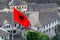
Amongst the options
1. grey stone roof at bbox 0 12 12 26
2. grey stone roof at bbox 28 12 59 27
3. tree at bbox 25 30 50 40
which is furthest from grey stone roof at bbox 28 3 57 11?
tree at bbox 25 30 50 40

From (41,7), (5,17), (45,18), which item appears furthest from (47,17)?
(41,7)

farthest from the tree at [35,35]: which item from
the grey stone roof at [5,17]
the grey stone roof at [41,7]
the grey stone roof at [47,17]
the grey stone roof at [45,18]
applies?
the grey stone roof at [41,7]

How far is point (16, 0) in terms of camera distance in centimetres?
6272

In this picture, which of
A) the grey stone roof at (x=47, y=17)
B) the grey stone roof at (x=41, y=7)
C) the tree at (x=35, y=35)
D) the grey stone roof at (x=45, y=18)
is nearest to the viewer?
the tree at (x=35, y=35)

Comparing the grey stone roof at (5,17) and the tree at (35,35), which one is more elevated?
the grey stone roof at (5,17)

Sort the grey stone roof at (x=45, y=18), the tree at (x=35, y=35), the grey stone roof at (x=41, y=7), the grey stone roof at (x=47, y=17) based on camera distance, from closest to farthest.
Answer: the tree at (x=35, y=35) → the grey stone roof at (x=45, y=18) → the grey stone roof at (x=47, y=17) → the grey stone roof at (x=41, y=7)

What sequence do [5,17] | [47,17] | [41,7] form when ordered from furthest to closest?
[41,7], [47,17], [5,17]

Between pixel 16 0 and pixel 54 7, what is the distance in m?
7.87

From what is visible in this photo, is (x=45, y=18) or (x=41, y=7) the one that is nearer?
(x=45, y=18)

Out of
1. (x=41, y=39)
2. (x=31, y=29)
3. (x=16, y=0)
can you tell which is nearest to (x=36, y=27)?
(x=31, y=29)

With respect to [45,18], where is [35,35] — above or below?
below

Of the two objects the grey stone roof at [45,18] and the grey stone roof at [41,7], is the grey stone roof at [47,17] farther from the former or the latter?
the grey stone roof at [41,7]

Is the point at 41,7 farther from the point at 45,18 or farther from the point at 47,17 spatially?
the point at 45,18

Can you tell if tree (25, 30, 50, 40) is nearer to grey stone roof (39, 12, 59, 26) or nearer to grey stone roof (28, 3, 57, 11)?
grey stone roof (39, 12, 59, 26)
